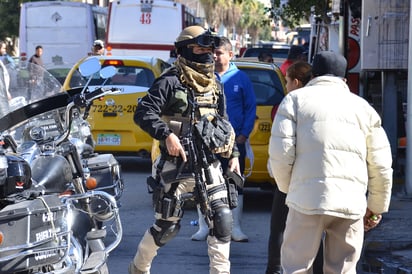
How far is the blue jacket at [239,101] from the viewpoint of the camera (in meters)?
8.81

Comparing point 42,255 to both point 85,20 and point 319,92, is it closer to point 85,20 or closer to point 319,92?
point 319,92

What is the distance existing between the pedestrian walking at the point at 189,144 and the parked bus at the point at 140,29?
21506 mm

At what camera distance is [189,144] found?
21.4ft

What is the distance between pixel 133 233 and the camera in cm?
952

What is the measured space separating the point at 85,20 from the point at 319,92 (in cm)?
2578


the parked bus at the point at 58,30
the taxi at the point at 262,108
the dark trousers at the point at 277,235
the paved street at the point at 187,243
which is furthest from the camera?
the parked bus at the point at 58,30

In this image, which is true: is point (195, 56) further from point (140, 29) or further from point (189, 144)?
point (140, 29)

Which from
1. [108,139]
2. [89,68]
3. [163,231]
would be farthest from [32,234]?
[108,139]

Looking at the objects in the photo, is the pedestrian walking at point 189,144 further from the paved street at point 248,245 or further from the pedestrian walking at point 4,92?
the paved street at point 248,245

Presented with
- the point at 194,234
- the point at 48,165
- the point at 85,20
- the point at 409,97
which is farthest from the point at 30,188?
the point at 85,20

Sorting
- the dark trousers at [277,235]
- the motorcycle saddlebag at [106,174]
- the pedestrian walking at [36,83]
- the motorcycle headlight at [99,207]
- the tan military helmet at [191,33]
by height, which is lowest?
the dark trousers at [277,235]

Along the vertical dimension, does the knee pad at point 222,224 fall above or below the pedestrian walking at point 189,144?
below

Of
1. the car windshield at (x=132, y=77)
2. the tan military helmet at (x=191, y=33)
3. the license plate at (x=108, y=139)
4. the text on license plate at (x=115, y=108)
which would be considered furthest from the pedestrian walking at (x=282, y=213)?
the car windshield at (x=132, y=77)

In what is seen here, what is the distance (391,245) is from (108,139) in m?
6.16
